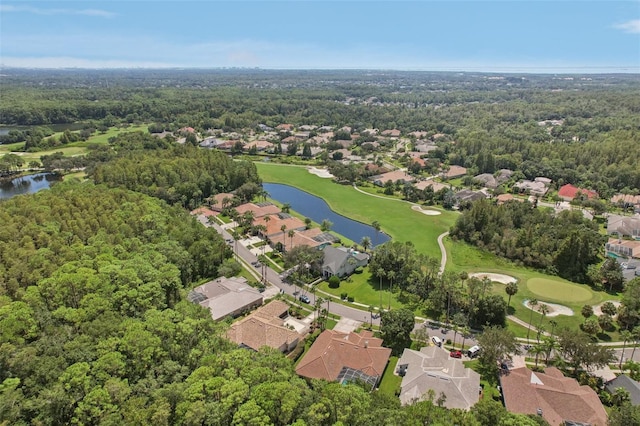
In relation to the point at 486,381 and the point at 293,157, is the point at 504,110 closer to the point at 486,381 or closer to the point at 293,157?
the point at 293,157

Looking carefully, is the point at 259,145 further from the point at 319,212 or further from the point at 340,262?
the point at 340,262

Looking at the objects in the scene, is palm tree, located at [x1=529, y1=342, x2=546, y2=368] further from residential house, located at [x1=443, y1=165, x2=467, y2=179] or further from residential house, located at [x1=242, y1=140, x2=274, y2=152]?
residential house, located at [x1=242, y1=140, x2=274, y2=152]

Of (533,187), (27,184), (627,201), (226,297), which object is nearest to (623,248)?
(627,201)

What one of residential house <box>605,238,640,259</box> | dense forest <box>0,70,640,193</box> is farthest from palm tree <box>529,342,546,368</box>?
dense forest <box>0,70,640,193</box>

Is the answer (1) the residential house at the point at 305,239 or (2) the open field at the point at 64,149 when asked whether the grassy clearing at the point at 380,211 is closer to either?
(1) the residential house at the point at 305,239

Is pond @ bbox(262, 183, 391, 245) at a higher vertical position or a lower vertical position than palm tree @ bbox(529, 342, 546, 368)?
lower

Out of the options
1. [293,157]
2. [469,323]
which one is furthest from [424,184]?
[469,323]
